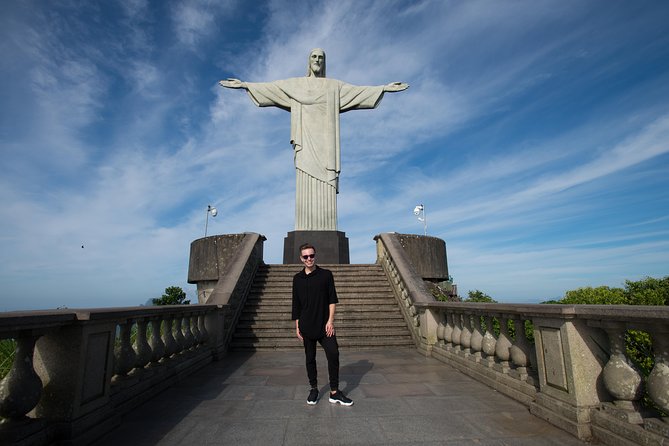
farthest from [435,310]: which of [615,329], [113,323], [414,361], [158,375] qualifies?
[113,323]

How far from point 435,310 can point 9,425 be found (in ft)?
18.8

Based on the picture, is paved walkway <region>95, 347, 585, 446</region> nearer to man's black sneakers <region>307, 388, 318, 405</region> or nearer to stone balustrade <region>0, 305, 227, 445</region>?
man's black sneakers <region>307, 388, 318, 405</region>

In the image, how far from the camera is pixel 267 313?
8320 mm

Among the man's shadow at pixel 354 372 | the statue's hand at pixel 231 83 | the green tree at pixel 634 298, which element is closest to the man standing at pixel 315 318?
the man's shadow at pixel 354 372

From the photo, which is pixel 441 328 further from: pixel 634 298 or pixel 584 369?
pixel 584 369

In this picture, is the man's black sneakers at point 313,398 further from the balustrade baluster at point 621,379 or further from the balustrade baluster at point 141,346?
the balustrade baluster at point 621,379

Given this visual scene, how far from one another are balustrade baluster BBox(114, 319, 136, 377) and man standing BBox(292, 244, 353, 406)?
1.76 meters

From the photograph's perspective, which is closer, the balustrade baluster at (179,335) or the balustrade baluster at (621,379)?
the balustrade baluster at (621,379)

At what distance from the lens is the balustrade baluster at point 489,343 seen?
15.3 feet

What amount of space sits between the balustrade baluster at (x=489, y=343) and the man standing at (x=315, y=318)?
6.61 ft

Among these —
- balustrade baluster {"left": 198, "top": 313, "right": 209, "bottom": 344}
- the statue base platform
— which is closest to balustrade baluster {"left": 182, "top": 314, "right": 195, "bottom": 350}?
balustrade baluster {"left": 198, "top": 313, "right": 209, "bottom": 344}

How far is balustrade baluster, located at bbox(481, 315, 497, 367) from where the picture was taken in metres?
4.65

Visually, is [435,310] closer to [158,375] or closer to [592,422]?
[592,422]

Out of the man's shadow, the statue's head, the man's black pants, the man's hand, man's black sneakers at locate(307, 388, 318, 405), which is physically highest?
the statue's head
